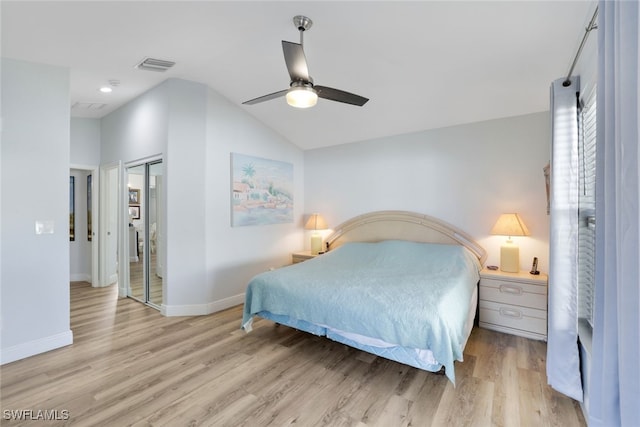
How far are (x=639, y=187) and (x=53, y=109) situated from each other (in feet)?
13.4

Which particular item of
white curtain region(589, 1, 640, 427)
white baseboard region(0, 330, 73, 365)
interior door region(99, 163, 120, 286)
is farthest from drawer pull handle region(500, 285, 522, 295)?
interior door region(99, 163, 120, 286)

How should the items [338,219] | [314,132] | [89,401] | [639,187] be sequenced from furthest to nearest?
[338,219] → [314,132] → [89,401] → [639,187]

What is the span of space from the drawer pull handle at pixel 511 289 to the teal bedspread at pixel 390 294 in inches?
10.5

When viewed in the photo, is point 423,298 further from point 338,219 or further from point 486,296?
point 338,219

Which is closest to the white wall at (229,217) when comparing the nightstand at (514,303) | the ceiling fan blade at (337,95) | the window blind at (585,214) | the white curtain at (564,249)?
the ceiling fan blade at (337,95)

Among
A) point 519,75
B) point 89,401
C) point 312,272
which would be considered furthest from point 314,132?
point 89,401

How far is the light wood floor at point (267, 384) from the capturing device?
6.11ft

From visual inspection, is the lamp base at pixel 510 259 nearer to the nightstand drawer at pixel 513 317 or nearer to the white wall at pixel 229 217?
the nightstand drawer at pixel 513 317

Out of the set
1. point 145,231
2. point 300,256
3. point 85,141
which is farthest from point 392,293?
point 85,141

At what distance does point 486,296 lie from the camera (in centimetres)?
319

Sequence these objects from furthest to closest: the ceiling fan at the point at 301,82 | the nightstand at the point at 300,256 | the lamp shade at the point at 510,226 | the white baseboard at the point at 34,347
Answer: the nightstand at the point at 300,256, the lamp shade at the point at 510,226, the white baseboard at the point at 34,347, the ceiling fan at the point at 301,82

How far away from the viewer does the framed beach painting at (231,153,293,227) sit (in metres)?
4.03

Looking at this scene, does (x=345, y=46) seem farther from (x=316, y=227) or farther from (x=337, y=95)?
(x=316, y=227)

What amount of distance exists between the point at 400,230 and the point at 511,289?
151 cm
